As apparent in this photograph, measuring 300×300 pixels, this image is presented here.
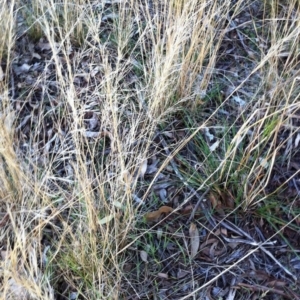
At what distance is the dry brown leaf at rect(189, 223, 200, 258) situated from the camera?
1775mm

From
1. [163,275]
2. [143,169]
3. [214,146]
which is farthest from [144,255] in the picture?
[214,146]

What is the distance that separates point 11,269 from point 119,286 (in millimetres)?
360

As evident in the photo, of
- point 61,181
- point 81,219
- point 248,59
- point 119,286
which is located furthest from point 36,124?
point 248,59

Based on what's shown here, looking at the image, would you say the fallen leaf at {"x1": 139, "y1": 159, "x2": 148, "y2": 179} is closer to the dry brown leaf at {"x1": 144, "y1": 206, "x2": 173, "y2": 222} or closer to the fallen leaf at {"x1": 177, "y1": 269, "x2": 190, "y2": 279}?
the dry brown leaf at {"x1": 144, "y1": 206, "x2": 173, "y2": 222}

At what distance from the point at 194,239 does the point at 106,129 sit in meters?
0.57

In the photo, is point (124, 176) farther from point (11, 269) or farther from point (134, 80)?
point (134, 80)

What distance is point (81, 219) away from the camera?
5.71 feet

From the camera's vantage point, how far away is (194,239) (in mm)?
1796

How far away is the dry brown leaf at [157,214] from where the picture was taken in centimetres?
182

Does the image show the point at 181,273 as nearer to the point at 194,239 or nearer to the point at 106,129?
the point at 194,239

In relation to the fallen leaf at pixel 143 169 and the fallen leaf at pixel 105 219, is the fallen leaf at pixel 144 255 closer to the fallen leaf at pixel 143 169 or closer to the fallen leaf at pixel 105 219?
the fallen leaf at pixel 105 219

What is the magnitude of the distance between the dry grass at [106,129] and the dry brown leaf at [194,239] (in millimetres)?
152

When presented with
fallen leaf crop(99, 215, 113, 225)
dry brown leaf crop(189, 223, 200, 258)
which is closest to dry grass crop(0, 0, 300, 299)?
fallen leaf crop(99, 215, 113, 225)

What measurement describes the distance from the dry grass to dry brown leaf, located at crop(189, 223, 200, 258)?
6.0 inches
